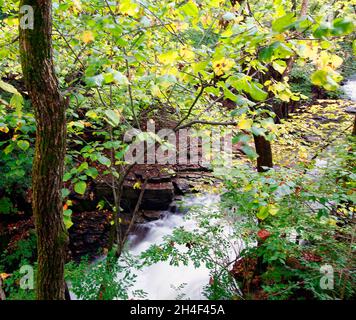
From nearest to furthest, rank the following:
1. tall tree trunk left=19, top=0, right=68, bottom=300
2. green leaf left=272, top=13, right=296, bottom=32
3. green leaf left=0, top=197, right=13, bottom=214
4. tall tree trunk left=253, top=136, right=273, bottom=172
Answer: green leaf left=272, top=13, right=296, bottom=32, tall tree trunk left=19, top=0, right=68, bottom=300, tall tree trunk left=253, top=136, right=273, bottom=172, green leaf left=0, top=197, right=13, bottom=214

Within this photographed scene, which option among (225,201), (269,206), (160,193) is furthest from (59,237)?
(160,193)

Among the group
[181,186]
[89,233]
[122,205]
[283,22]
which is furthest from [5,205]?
[283,22]

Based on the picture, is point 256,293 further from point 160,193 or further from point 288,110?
point 288,110

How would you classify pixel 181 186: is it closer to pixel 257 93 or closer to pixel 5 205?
pixel 5 205

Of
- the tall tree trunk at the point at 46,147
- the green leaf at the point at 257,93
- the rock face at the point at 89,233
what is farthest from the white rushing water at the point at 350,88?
the tall tree trunk at the point at 46,147

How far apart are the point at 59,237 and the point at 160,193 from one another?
567 cm

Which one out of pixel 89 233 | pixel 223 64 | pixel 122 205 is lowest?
pixel 89 233

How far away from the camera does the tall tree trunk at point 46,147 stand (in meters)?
1.52

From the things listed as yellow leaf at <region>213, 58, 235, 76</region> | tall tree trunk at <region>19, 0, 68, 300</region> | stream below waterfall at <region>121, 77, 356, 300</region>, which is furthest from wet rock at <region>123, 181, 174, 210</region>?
yellow leaf at <region>213, 58, 235, 76</region>

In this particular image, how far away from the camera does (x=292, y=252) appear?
2.96 m

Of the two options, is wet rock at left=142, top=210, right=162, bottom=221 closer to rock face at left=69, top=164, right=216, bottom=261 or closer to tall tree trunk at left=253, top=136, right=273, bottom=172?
rock face at left=69, top=164, right=216, bottom=261

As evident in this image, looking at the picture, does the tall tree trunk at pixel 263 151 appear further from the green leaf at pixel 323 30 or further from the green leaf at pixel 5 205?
the green leaf at pixel 5 205

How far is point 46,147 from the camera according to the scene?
171 centimetres

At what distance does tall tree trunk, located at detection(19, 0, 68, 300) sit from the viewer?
152 centimetres
